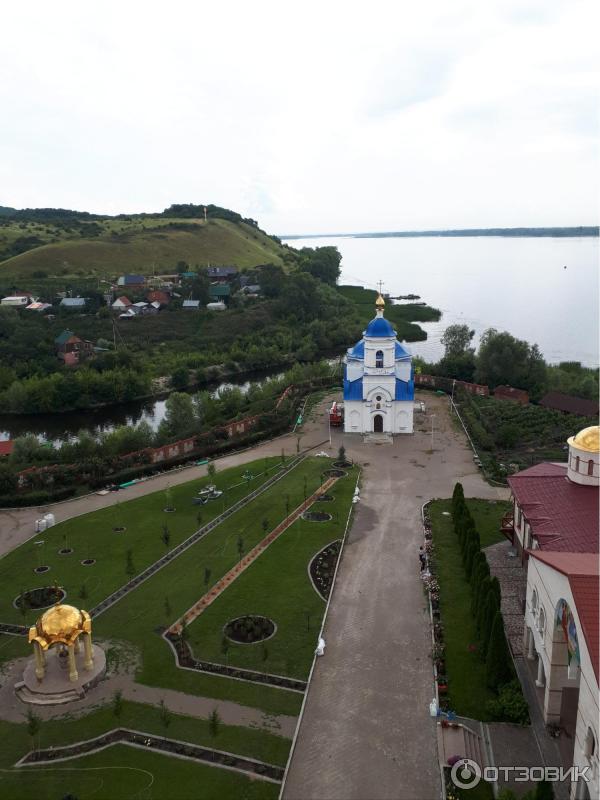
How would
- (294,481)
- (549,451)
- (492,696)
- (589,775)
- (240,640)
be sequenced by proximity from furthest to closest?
1. (549,451)
2. (294,481)
3. (240,640)
4. (492,696)
5. (589,775)

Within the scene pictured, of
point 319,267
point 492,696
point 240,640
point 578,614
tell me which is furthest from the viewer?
point 319,267

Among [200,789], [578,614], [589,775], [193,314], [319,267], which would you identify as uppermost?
[319,267]

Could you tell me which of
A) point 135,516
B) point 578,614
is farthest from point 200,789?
point 135,516

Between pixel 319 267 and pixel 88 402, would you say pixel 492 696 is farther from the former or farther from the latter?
pixel 319 267

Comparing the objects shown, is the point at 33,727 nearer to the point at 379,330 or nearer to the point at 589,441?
the point at 589,441

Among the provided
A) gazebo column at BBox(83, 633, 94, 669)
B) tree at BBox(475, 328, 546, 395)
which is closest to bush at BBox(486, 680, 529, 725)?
gazebo column at BBox(83, 633, 94, 669)

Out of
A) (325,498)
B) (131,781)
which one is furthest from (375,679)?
(325,498)

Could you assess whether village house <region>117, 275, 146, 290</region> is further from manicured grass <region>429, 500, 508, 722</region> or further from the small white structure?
manicured grass <region>429, 500, 508, 722</region>
